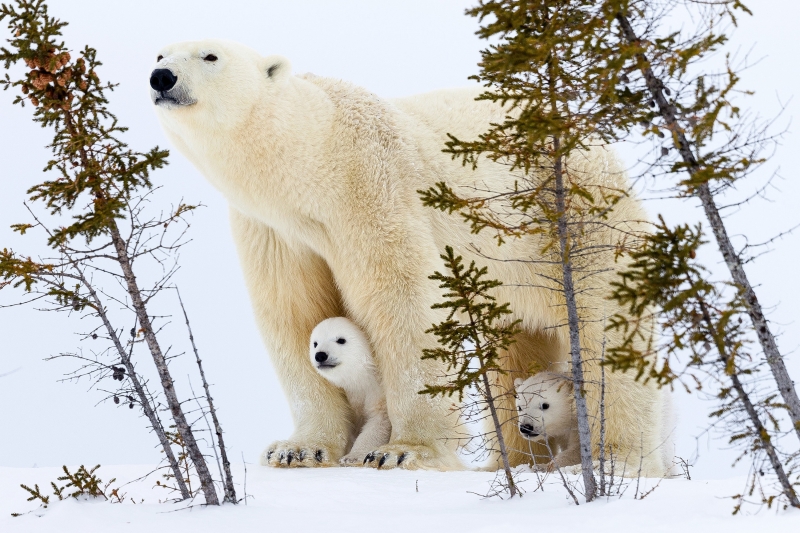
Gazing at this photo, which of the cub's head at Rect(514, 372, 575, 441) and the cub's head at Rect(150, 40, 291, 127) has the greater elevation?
the cub's head at Rect(150, 40, 291, 127)

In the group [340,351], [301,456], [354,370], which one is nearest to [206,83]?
[340,351]

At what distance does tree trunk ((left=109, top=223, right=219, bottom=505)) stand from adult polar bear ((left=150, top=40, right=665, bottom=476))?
1.73m

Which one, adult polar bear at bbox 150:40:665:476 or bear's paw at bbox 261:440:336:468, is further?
bear's paw at bbox 261:440:336:468

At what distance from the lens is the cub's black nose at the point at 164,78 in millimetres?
6301

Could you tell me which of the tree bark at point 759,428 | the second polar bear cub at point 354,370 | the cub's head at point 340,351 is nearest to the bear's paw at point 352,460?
the second polar bear cub at point 354,370

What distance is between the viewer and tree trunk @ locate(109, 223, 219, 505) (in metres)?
5.04

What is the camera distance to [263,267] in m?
7.44

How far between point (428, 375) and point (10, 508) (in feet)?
9.40

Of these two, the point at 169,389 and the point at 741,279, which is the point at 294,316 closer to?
the point at 169,389

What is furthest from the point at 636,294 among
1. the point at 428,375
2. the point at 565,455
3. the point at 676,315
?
the point at 565,455

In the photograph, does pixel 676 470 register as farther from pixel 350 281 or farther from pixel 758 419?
pixel 758 419

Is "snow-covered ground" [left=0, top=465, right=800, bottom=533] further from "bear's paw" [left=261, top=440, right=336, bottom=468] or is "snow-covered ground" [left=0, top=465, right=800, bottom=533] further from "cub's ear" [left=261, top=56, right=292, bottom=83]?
"cub's ear" [left=261, top=56, right=292, bottom=83]

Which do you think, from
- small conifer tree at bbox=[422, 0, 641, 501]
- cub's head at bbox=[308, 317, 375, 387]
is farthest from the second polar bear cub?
small conifer tree at bbox=[422, 0, 641, 501]

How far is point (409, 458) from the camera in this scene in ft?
21.4
